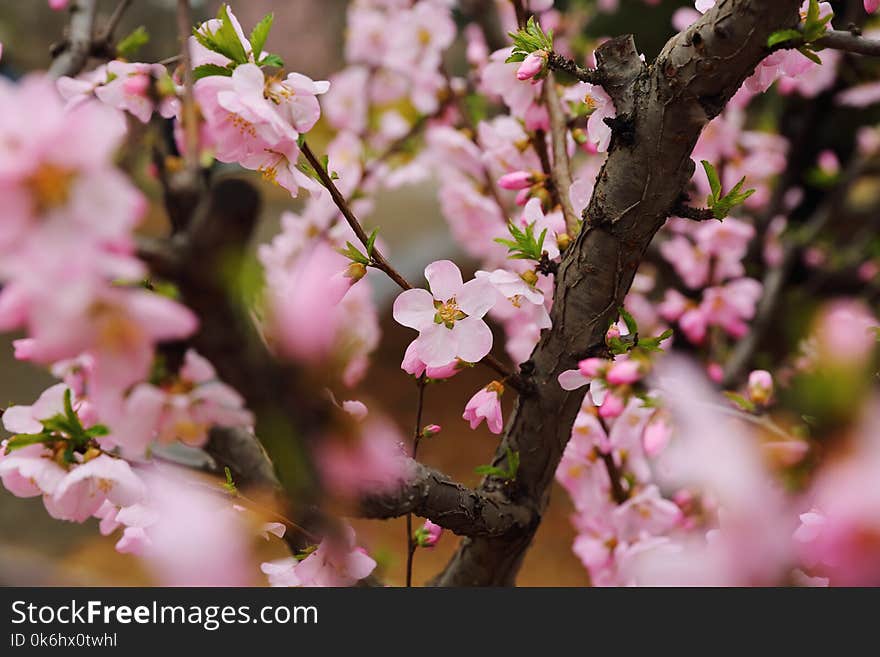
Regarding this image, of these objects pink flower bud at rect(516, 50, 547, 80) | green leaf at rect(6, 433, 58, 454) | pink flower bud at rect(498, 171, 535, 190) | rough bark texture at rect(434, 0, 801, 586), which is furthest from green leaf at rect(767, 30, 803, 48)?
green leaf at rect(6, 433, 58, 454)

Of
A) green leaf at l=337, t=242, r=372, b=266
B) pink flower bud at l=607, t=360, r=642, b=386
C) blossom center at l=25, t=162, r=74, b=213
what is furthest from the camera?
green leaf at l=337, t=242, r=372, b=266

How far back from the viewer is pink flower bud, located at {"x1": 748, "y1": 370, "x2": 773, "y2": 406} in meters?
0.57

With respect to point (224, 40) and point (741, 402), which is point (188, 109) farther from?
point (741, 402)

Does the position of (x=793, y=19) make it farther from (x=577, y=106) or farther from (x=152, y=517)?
(x=152, y=517)

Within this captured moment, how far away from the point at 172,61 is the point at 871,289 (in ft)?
4.76

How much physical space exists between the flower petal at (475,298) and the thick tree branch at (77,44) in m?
0.53

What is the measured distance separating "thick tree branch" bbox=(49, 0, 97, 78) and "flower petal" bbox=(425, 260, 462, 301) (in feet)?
1.65

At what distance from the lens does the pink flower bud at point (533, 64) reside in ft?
1.59

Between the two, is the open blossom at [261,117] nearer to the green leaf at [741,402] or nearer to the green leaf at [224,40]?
Result: the green leaf at [224,40]

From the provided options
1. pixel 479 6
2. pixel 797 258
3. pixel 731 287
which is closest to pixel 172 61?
pixel 479 6

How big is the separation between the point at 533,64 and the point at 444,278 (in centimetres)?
17

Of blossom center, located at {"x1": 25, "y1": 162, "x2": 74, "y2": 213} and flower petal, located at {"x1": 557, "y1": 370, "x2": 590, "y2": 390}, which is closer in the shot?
blossom center, located at {"x1": 25, "y1": 162, "x2": 74, "y2": 213}

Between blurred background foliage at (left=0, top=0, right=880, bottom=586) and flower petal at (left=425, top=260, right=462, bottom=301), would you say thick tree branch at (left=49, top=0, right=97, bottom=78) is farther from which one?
flower petal at (left=425, top=260, right=462, bottom=301)

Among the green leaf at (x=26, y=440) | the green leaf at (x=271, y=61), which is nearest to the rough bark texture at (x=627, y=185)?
the green leaf at (x=271, y=61)
